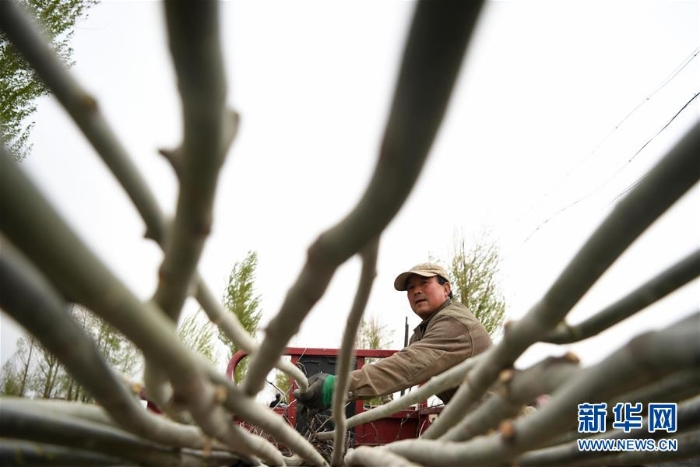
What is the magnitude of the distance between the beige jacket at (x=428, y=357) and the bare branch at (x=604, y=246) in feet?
3.80

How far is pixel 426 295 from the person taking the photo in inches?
98.7

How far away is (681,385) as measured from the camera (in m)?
0.62

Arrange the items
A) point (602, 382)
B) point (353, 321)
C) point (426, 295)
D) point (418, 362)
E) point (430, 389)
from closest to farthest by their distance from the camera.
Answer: point (602, 382) < point (353, 321) < point (430, 389) < point (418, 362) < point (426, 295)

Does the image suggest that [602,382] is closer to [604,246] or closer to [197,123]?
→ [604,246]

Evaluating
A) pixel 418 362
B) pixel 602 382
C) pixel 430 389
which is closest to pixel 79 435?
pixel 602 382

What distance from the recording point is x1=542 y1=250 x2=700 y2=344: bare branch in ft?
1.78

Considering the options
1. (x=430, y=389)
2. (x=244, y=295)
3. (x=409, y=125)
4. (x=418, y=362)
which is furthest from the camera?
(x=244, y=295)

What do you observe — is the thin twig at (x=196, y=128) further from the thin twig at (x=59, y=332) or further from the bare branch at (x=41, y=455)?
the bare branch at (x=41, y=455)

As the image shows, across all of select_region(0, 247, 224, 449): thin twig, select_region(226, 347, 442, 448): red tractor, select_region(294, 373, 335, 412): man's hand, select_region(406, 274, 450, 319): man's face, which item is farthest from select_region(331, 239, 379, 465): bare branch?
select_region(226, 347, 442, 448): red tractor

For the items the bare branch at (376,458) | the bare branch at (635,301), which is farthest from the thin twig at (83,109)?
the bare branch at (635,301)

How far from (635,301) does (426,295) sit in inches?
76.3

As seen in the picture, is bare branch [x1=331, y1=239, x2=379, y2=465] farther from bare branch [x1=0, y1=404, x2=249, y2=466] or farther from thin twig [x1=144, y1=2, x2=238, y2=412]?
bare branch [x1=0, y1=404, x2=249, y2=466]

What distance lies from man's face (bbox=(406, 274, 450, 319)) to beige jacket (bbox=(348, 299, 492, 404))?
335mm

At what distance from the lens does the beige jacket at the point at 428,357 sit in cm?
173
